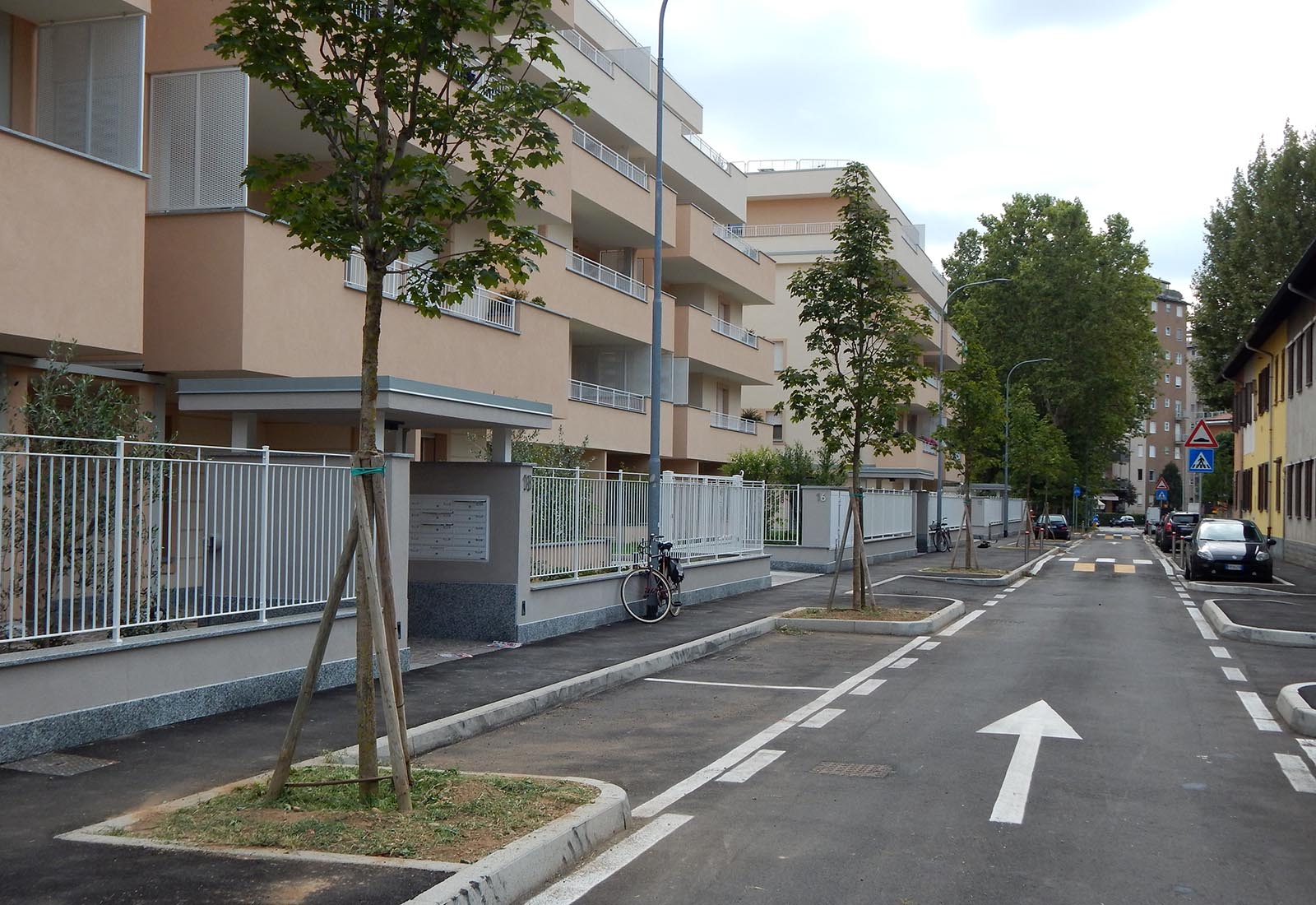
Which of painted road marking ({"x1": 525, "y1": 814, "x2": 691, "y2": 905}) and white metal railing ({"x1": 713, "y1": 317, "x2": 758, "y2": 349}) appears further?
white metal railing ({"x1": 713, "y1": 317, "x2": 758, "y2": 349})

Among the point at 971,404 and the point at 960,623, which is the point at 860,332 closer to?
the point at 960,623

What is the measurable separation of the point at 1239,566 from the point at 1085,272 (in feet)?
145

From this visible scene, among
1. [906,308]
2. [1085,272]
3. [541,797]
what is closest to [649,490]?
[906,308]

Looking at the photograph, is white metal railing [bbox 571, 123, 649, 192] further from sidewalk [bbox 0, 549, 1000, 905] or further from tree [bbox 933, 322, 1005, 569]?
sidewalk [bbox 0, 549, 1000, 905]

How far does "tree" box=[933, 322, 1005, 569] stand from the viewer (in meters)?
31.1

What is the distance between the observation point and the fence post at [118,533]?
8.86 meters

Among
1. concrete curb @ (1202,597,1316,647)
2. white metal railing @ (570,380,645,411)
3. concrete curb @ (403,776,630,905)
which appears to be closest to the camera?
concrete curb @ (403,776,630,905)

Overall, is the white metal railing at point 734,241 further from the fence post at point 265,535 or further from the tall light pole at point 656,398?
the fence post at point 265,535

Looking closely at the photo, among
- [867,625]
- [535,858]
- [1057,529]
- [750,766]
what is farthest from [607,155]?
[1057,529]

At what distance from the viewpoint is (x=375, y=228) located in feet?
22.5

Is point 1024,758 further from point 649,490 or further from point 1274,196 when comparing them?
point 1274,196

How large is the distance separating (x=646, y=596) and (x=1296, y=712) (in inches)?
354

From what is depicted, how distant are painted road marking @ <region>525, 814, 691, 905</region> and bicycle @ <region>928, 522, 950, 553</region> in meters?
36.5

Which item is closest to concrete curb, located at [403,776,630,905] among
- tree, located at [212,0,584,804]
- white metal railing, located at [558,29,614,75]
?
tree, located at [212,0,584,804]
